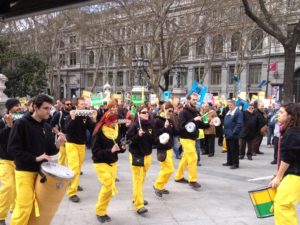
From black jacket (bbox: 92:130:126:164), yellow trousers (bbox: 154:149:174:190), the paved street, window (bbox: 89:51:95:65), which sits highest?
window (bbox: 89:51:95:65)

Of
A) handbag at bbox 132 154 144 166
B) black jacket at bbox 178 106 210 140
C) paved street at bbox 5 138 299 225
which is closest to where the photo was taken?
paved street at bbox 5 138 299 225

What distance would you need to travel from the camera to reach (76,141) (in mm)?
6551

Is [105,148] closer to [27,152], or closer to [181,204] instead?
[27,152]

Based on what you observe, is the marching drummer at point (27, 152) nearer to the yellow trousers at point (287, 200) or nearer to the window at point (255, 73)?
the yellow trousers at point (287, 200)

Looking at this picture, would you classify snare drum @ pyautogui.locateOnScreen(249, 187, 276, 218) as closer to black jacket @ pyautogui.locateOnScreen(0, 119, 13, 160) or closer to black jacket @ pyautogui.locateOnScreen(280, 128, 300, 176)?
black jacket @ pyautogui.locateOnScreen(280, 128, 300, 176)

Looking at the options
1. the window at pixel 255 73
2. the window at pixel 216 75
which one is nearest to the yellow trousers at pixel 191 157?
the window at pixel 255 73

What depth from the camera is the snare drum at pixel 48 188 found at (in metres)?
3.74

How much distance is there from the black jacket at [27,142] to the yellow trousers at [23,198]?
9 cm

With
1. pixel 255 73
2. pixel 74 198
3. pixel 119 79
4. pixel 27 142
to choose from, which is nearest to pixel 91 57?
pixel 119 79

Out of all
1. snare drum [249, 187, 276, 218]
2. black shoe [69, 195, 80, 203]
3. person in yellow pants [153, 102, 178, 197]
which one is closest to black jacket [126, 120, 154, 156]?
person in yellow pants [153, 102, 178, 197]

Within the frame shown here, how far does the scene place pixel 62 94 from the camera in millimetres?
68375

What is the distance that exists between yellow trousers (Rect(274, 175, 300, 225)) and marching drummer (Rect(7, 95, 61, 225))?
102 inches

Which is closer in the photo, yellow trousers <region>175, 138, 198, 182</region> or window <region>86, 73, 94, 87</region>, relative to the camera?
yellow trousers <region>175, 138, 198, 182</region>

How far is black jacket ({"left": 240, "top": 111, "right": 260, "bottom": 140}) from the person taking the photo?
1120 centimetres
